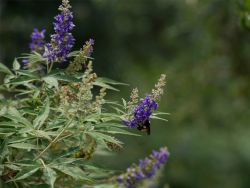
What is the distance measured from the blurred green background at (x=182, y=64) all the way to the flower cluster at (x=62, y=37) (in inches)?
96.0

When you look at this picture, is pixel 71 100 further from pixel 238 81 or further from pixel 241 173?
pixel 241 173

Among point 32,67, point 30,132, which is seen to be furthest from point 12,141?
point 32,67

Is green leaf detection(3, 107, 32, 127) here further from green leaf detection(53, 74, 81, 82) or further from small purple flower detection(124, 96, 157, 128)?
small purple flower detection(124, 96, 157, 128)

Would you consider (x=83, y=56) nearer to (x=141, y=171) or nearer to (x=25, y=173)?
(x=25, y=173)

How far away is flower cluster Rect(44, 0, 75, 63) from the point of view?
3041mm

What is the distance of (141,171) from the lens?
3713 millimetres

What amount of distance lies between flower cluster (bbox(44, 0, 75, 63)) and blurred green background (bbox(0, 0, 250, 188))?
244cm

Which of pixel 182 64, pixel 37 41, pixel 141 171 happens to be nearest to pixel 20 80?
pixel 37 41

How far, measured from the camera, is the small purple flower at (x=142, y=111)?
2918mm

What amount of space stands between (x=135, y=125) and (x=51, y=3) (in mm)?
17500

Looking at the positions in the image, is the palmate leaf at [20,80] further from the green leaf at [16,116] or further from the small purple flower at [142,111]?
the small purple flower at [142,111]

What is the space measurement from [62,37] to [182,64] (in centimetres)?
707

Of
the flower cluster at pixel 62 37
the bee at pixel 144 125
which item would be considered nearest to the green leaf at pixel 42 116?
the flower cluster at pixel 62 37

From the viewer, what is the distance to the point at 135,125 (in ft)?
9.66
